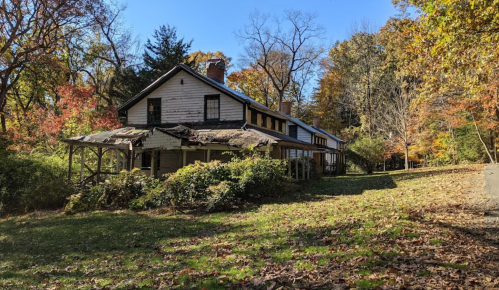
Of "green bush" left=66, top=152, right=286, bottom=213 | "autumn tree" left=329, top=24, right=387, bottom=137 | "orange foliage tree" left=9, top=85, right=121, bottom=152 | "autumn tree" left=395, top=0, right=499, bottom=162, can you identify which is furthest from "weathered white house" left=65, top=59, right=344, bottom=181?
"autumn tree" left=329, top=24, right=387, bottom=137

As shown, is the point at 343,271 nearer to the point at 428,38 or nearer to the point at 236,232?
the point at 236,232

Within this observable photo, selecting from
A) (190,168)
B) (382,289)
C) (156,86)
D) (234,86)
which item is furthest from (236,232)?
(234,86)

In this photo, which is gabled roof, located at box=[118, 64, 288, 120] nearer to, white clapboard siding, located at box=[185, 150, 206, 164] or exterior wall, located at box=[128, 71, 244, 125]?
exterior wall, located at box=[128, 71, 244, 125]

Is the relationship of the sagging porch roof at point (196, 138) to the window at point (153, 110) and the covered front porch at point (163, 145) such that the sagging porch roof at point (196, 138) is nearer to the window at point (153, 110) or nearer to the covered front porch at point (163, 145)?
the covered front porch at point (163, 145)

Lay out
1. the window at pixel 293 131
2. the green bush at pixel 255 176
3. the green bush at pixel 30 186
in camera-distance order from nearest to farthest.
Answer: the green bush at pixel 255 176
the green bush at pixel 30 186
the window at pixel 293 131

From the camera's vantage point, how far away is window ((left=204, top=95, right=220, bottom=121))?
1958cm

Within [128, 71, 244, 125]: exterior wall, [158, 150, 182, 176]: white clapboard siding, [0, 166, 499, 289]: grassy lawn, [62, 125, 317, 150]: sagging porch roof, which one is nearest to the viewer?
[0, 166, 499, 289]: grassy lawn

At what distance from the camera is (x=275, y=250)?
220 inches

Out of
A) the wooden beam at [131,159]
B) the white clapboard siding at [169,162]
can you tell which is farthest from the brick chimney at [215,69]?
the wooden beam at [131,159]

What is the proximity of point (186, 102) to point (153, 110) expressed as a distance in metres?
2.58

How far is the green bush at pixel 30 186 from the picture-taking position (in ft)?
43.2

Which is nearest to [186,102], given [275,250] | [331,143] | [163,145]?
[163,145]

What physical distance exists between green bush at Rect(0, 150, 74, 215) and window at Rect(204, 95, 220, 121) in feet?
28.1

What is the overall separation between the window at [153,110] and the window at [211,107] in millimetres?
3469
